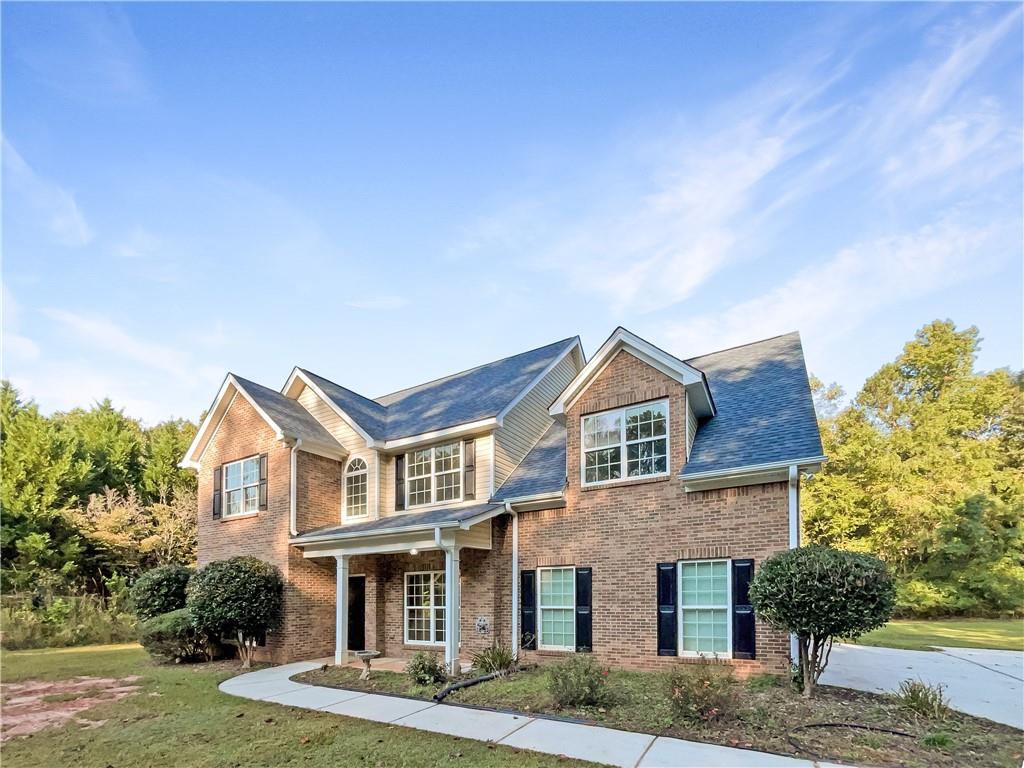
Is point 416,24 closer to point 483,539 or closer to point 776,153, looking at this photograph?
point 776,153

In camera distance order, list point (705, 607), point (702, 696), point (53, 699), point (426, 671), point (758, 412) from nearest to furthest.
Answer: point (702, 696), point (53, 699), point (705, 607), point (426, 671), point (758, 412)

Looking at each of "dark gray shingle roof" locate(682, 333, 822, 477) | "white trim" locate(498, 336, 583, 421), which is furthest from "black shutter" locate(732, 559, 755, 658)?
"white trim" locate(498, 336, 583, 421)

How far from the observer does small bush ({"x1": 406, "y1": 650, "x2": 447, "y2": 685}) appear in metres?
10.6

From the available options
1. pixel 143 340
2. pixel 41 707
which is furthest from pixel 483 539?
pixel 143 340

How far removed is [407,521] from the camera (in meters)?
13.5

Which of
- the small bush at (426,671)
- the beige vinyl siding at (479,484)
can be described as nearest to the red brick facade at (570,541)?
the beige vinyl siding at (479,484)

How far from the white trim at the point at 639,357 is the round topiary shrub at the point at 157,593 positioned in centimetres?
1123

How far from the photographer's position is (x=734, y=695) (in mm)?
7641

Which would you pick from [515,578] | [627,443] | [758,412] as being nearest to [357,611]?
[515,578]

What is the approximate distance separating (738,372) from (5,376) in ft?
109

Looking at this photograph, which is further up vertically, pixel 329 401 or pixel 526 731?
pixel 329 401

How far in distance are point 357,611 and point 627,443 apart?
858 cm

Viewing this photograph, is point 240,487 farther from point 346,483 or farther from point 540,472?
point 540,472

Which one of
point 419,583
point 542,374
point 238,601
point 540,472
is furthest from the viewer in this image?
point 542,374
